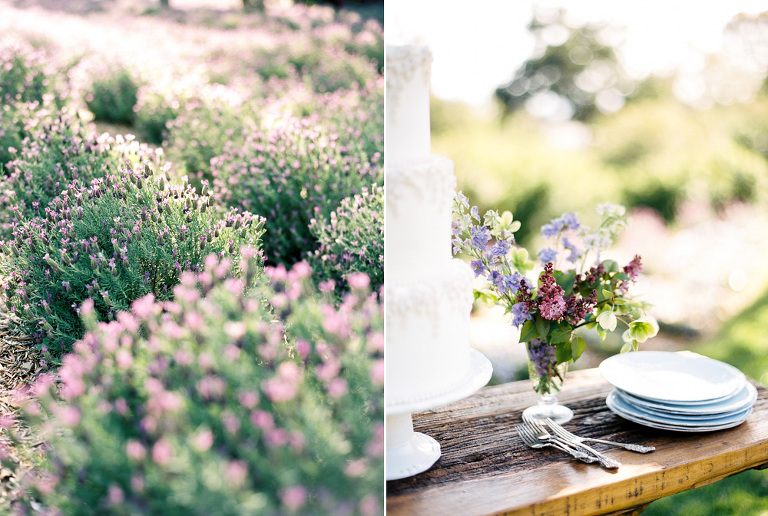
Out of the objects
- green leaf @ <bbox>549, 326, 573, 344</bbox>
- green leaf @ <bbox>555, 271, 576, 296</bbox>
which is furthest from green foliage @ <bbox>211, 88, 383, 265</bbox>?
green leaf @ <bbox>549, 326, 573, 344</bbox>

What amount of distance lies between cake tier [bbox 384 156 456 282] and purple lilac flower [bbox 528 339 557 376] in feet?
1.56

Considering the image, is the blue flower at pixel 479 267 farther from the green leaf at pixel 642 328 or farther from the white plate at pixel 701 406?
the white plate at pixel 701 406

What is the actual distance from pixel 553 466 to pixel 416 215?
72 cm

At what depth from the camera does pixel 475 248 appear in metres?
1.64

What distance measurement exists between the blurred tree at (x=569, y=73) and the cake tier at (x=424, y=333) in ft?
35.7

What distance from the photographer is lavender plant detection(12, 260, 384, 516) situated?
960 mm

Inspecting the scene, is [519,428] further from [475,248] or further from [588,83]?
[588,83]

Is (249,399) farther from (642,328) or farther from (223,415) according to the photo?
(642,328)

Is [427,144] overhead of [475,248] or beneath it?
overhead

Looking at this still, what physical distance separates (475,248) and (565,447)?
1.88 ft

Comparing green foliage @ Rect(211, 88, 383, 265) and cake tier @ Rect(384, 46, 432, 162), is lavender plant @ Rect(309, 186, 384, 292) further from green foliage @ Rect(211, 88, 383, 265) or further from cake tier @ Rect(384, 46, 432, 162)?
cake tier @ Rect(384, 46, 432, 162)

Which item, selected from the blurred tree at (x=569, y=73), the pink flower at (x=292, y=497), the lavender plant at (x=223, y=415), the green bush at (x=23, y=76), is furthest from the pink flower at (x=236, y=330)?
the blurred tree at (x=569, y=73)

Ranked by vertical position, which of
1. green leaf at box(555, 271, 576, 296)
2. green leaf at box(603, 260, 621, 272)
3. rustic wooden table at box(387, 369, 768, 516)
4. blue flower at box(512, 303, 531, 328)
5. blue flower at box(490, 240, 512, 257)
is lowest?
rustic wooden table at box(387, 369, 768, 516)

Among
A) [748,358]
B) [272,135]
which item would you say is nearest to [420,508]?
[272,135]
